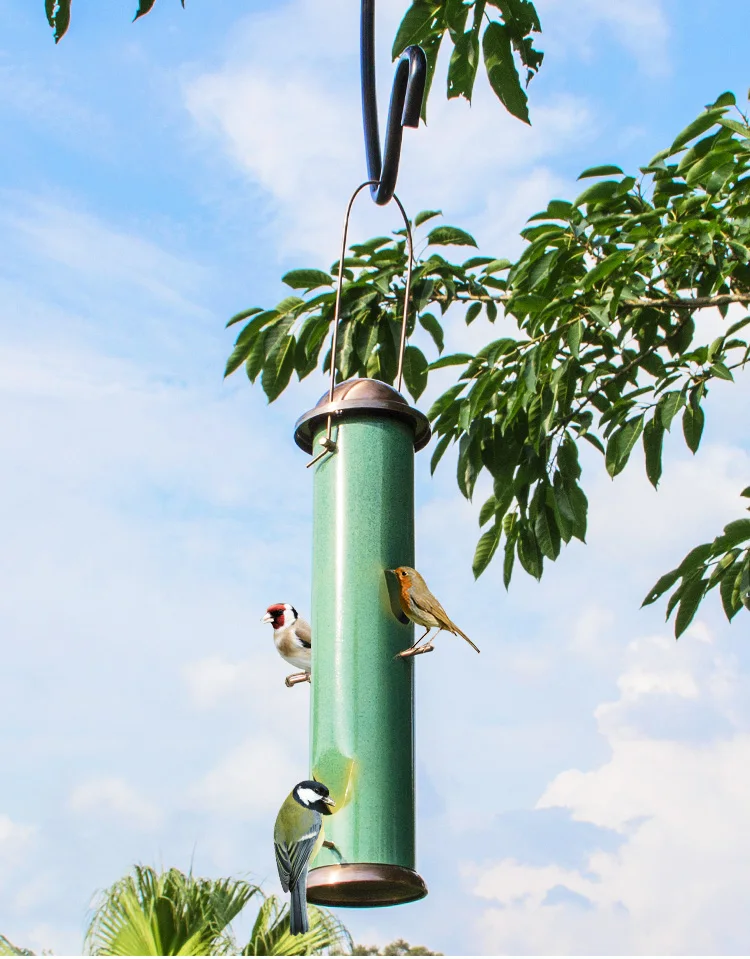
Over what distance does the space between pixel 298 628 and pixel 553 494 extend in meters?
1.84

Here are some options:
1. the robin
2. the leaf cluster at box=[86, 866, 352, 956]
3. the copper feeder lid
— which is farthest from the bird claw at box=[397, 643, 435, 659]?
the leaf cluster at box=[86, 866, 352, 956]

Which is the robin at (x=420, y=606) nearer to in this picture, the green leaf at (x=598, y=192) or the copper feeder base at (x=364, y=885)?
the copper feeder base at (x=364, y=885)

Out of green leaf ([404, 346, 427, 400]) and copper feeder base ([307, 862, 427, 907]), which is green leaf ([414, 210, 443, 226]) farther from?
copper feeder base ([307, 862, 427, 907])

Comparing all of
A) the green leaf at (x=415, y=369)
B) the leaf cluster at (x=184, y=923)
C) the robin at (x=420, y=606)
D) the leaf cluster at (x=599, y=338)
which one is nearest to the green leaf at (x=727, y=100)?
the leaf cluster at (x=599, y=338)

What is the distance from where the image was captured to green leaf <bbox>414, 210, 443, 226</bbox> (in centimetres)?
485

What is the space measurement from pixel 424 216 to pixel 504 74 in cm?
107

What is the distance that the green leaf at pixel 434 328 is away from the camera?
5.14 metres

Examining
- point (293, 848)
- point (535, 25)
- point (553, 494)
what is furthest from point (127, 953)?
point (535, 25)

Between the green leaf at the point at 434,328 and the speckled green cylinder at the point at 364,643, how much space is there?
1883 mm

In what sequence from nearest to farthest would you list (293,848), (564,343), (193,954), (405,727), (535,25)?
(293,848) → (405,727) → (535,25) → (564,343) → (193,954)

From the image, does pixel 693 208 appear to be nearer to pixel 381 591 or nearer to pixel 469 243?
pixel 469 243

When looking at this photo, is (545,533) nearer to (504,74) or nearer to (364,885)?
(504,74)

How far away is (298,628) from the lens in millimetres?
3285

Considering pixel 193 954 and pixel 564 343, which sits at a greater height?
pixel 564 343
